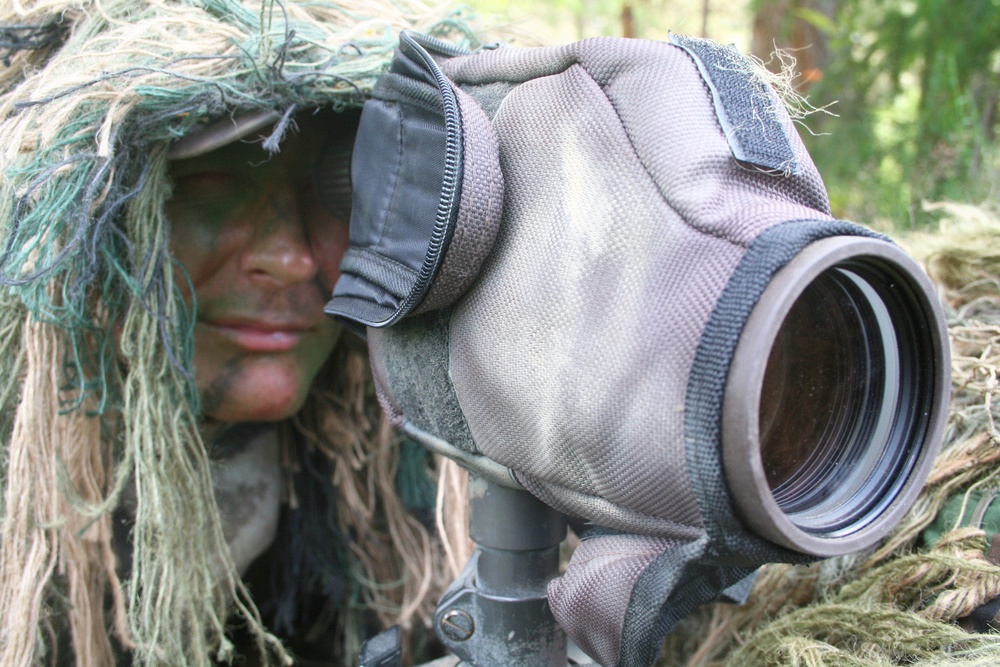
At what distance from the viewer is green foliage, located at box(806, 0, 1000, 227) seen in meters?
1.63

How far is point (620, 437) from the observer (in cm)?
62

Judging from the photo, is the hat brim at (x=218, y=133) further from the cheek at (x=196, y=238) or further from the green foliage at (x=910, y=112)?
the green foliage at (x=910, y=112)

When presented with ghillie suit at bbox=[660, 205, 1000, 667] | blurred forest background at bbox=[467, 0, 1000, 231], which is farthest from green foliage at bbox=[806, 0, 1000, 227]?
ghillie suit at bbox=[660, 205, 1000, 667]

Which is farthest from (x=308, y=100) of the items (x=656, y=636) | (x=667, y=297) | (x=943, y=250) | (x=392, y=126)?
(x=943, y=250)

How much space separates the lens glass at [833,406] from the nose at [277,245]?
2.04 feet

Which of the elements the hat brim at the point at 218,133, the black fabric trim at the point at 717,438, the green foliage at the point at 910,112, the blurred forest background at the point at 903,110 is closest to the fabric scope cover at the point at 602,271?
the black fabric trim at the point at 717,438

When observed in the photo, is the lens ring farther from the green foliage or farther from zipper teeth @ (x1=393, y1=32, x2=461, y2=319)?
the green foliage

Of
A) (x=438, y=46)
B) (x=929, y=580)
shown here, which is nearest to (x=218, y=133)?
(x=438, y=46)

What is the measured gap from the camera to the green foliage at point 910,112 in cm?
163

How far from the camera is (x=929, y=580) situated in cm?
81

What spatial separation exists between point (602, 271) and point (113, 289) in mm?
597

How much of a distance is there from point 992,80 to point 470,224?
148cm

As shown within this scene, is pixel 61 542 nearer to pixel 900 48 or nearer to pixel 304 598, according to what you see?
pixel 304 598

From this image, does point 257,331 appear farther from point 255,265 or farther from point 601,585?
point 601,585
